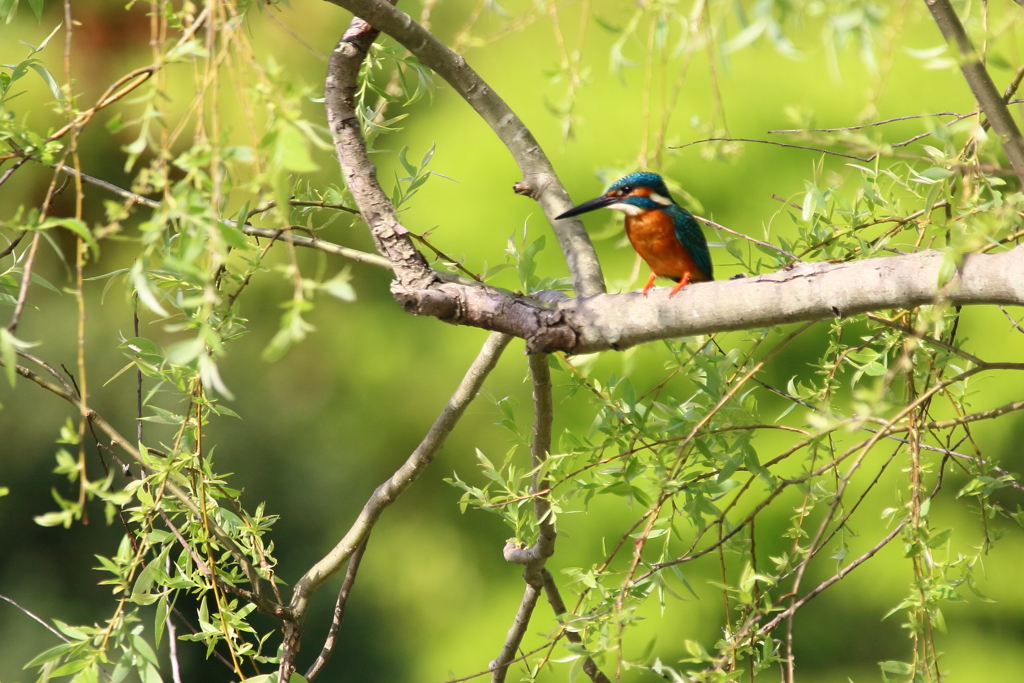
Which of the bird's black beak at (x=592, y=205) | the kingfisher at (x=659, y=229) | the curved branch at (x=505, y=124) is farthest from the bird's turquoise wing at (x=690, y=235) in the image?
the curved branch at (x=505, y=124)

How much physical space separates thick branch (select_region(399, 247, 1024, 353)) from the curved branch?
0.11m

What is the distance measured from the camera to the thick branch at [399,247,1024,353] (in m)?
0.65

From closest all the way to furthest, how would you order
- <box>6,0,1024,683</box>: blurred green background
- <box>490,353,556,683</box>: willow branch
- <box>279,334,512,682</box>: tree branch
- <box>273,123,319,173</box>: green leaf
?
<box>273,123,319,173</box>: green leaf < <box>490,353,556,683</box>: willow branch < <box>279,334,512,682</box>: tree branch < <box>6,0,1024,683</box>: blurred green background

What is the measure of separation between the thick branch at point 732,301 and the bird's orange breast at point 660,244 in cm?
63

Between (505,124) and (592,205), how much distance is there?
26 cm

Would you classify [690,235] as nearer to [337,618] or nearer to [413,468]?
[413,468]

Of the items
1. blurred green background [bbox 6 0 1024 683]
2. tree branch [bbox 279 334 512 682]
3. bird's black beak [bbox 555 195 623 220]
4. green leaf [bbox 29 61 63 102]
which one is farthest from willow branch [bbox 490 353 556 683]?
blurred green background [bbox 6 0 1024 683]

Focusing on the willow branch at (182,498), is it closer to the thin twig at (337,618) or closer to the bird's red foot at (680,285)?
the thin twig at (337,618)

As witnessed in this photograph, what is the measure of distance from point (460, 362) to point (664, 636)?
37.3 inches

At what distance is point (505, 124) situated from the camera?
1.05m

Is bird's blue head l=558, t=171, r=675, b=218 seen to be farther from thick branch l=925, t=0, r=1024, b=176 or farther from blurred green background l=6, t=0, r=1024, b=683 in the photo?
thick branch l=925, t=0, r=1024, b=176

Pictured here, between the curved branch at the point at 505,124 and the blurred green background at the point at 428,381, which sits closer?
the curved branch at the point at 505,124

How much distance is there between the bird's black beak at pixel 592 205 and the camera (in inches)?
40.7

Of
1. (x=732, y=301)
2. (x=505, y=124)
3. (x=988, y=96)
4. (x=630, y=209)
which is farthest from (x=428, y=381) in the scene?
(x=988, y=96)
